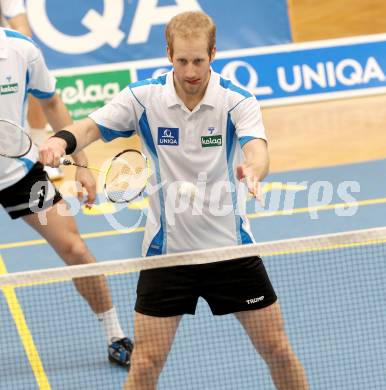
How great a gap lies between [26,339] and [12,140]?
63.8 inches

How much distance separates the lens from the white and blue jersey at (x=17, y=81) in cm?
581

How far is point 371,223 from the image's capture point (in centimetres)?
841

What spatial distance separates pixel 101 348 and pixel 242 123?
2.43 m

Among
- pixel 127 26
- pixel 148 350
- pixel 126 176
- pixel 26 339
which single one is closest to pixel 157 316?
pixel 148 350

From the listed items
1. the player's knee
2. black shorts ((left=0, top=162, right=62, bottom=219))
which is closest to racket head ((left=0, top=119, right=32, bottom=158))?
black shorts ((left=0, top=162, right=62, bottom=219))

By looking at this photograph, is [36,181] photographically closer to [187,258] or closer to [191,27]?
[187,258]

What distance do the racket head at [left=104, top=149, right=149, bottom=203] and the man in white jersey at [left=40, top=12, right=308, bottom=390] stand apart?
0.11 meters

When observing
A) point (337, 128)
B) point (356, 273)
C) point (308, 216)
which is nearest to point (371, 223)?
point (308, 216)

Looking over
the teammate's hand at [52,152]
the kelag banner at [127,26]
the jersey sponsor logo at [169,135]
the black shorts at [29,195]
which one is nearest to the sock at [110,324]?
the black shorts at [29,195]

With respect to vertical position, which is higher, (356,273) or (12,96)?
(12,96)

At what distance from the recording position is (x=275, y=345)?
15.3ft

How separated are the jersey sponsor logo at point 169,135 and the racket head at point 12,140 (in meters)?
1.11

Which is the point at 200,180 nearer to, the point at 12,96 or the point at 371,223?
the point at 12,96

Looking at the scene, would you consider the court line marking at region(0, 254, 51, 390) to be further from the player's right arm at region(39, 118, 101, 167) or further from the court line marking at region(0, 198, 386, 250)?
the player's right arm at region(39, 118, 101, 167)
